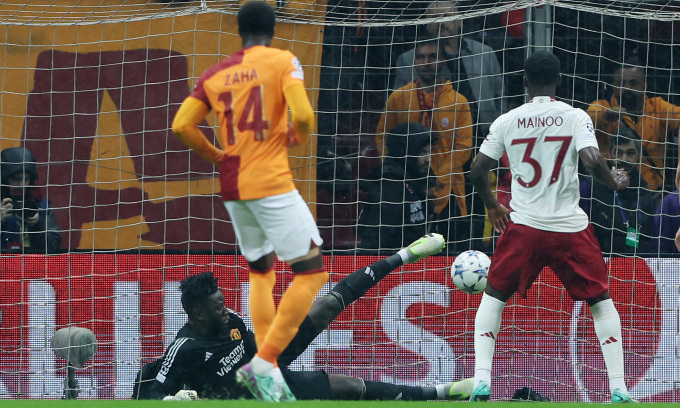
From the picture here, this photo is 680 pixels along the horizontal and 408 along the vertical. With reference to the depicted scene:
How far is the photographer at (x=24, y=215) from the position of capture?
8156 millimetres

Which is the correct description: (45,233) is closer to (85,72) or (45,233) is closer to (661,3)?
(85,72)

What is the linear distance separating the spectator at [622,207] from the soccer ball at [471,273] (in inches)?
55.6

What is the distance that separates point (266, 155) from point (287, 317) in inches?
30.2

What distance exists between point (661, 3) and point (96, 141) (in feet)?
15.1

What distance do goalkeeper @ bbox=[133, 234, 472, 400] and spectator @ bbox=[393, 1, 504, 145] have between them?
1413 mm

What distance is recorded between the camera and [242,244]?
5273mm

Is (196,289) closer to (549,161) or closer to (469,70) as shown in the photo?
(549,161)

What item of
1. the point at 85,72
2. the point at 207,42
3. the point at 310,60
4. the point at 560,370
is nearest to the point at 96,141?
the point at 85,72

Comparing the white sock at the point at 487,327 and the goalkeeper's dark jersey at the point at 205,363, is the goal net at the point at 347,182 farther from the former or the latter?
the white sock at the point at 487,327

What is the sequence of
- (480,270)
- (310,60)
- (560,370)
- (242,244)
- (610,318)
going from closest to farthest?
(242,244) → (610,318) → (480,270) → (560,370) → (310,60)

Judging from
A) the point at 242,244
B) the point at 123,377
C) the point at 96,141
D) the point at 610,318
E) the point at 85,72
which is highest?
the point at 85,72

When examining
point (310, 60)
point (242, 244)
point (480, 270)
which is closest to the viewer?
point (242, 244)

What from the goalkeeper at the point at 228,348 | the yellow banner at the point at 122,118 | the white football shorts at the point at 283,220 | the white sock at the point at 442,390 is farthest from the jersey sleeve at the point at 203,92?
the white sock at the point at 442,390

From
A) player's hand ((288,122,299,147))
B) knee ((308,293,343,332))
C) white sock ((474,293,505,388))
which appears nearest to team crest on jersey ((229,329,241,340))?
knee ((308,293,343,332))
